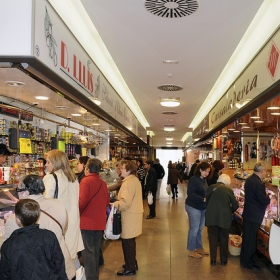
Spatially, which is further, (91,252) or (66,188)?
(91,252)

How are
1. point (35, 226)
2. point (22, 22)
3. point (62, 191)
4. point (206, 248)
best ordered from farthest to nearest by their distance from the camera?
point (206, 248)
point (62, 191)
point (22, 22)
point (35, 226)

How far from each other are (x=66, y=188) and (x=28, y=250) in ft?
4.83

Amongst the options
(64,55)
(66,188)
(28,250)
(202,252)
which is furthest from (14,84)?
(202,252)

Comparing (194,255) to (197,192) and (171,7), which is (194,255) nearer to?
(197,192)

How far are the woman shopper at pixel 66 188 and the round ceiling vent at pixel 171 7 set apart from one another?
188 cm

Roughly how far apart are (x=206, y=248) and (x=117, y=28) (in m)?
4.43

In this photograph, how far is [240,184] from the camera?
7.76 meters

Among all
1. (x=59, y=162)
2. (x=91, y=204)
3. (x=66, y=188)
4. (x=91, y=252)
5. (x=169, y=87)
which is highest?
(x=169, y=87)

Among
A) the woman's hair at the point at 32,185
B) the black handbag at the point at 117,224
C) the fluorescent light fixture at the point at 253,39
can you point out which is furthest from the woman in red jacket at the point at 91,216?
the fluorescent light fixture at the point at 253,39

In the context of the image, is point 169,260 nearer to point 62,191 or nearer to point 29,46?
point 62,191

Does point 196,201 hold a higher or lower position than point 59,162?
lower

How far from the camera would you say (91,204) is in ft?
15.0

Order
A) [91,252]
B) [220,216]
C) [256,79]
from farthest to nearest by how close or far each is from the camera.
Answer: [220,216], [256,79], [91,252]

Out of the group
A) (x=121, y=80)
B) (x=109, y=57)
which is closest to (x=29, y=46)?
(x=109, y=57)
